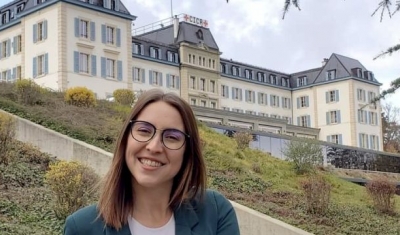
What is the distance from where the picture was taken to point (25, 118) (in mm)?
15258

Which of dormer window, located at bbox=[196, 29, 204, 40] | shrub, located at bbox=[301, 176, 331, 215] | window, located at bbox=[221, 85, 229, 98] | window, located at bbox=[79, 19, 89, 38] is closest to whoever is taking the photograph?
shrub, located at bbox=[301, 176, 331, 215]

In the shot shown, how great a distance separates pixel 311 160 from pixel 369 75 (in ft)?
162

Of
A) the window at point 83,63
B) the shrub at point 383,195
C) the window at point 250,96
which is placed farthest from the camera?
the window at point 250,96

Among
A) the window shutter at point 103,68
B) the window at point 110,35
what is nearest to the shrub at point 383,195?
the window shutter at point 103,68

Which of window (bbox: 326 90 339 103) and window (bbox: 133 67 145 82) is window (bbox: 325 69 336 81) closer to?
window (bbox: 326 90 339 103)

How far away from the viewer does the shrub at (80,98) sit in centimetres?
1931

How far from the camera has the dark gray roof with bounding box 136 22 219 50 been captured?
52.7m

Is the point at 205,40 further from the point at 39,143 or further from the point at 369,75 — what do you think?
the point at 39,143

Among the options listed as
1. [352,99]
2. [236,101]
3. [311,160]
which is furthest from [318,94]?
[311,160]

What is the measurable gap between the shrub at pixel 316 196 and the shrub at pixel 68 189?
449 centimetres

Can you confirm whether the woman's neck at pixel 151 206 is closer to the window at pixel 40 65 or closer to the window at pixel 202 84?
the window at pixel 40 65

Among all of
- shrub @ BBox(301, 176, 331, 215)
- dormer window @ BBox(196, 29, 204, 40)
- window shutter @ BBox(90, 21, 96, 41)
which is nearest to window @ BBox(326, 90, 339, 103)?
dormer window @ BBox(196, 29, 204, 40)

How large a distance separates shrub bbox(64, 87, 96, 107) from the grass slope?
40 centimetres

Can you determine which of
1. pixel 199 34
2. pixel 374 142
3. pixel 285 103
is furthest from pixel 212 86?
pixel 374 142
